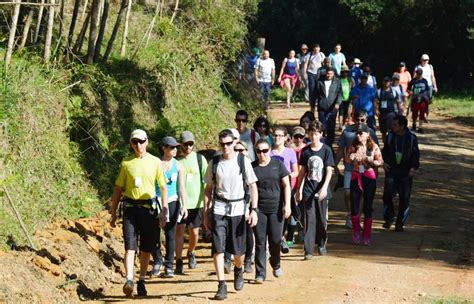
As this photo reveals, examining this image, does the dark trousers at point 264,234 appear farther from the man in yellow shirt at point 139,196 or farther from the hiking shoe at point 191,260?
the hiking shoe at point 191,260

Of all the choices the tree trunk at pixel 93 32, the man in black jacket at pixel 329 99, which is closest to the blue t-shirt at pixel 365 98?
the man in black jacket at pixel 329 99

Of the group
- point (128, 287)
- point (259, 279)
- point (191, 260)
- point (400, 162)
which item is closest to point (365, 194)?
point (400, 162)

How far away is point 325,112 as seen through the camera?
21.2 meters

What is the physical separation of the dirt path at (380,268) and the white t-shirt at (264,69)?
25.9 ft

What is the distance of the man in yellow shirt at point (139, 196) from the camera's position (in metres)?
11.5

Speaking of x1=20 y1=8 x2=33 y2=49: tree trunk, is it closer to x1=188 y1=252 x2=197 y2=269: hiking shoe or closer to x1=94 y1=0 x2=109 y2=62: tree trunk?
x1=94 y1=0 x2=109 y2=62: tree trunk

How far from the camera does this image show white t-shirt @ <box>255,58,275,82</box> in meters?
27.3

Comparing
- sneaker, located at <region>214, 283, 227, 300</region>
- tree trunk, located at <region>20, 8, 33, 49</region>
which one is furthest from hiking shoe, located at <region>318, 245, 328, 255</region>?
tree trunk, located at <region>20, 8, 33, 49</region>

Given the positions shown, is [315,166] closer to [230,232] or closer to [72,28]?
[230,232]

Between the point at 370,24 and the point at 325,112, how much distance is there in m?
17.9

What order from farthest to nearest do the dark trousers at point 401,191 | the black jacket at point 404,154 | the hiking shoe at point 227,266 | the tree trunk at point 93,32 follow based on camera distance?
the tree trunk at point 93,32 → the dark trousers at point 401,191 → the black jacket at point 404,154 → the hiking shoe at point 227,266

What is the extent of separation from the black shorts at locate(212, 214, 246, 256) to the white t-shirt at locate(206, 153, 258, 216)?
0.07 meters

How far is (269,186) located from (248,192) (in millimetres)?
536

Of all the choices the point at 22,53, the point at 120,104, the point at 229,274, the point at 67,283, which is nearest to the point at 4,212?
the point at 67,283
